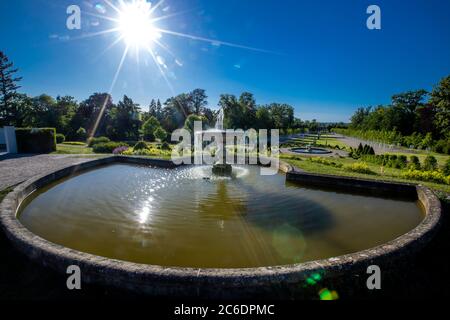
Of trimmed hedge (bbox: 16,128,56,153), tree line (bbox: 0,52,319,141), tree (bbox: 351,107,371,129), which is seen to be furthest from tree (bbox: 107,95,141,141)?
tree (bbox: 351,107,371,129)

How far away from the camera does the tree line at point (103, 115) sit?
34.9m

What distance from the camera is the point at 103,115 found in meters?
44.8

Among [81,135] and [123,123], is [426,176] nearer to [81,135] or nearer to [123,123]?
[123,123]

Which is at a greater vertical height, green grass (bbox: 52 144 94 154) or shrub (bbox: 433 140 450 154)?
green grass (bbox: 52 144 94 154)

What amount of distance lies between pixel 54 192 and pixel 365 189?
33.7ft

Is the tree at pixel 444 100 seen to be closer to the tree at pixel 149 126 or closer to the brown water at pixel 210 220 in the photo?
the brown water at pixel 210 220

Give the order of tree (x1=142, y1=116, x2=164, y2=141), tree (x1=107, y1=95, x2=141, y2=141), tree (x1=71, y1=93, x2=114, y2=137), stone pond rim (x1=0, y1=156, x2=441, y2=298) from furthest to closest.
A: tree (x1=71, y1=93, x2=114, y2=137)
tree (x1=107, y1=95, x2=141, y2=141)
tree (x1=142, y1=116, x2=164, y2=141)
stone pond rim (x1=0, y1=156, x2=441, y2=298)

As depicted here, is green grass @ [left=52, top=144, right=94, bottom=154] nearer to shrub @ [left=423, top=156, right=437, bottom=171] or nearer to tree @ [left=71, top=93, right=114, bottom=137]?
tree @ [left=71, top=93, right=114, bottom=137]

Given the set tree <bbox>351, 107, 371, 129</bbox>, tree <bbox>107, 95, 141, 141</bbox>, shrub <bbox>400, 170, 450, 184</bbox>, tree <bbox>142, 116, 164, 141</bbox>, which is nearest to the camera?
shrub <bbox>400, 170, 450, 184</bbox>

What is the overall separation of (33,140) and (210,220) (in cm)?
1683

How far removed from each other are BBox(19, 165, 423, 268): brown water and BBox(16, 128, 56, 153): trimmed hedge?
10394mm

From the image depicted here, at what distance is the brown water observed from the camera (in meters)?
4.06

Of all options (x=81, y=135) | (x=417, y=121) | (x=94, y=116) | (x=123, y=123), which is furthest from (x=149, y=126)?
(x=417, y=121)

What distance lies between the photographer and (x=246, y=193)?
7613 mm
